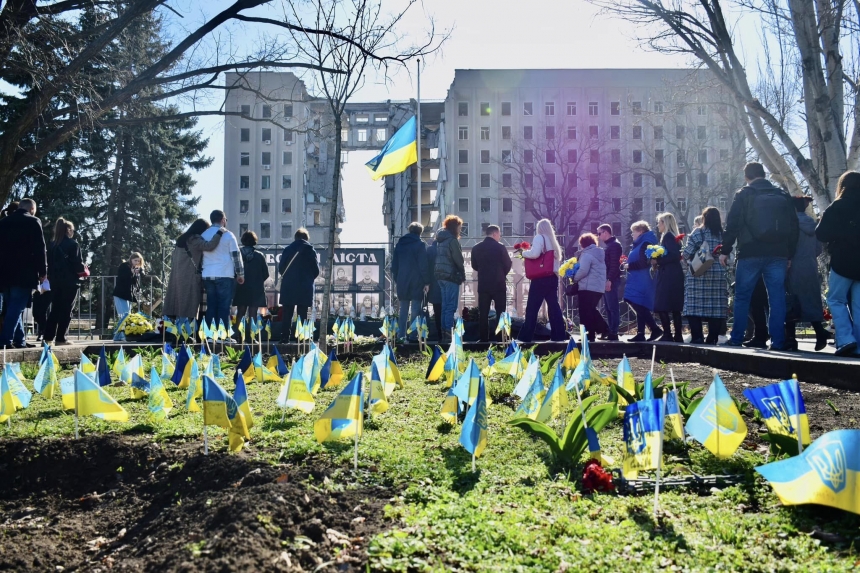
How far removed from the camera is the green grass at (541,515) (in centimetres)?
260

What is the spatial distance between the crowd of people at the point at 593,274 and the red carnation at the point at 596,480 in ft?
16.7

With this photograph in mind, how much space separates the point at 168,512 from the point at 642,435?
6.53 feet

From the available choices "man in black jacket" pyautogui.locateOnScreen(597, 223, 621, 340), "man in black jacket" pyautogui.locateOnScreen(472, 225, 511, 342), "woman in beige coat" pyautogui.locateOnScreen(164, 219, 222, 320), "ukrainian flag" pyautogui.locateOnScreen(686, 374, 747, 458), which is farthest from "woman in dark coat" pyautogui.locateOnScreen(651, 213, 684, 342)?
"ukrainian flag" pyautogui.locateOnScreen(686, 374, 747, 458)

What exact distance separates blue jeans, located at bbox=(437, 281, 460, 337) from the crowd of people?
0.02 m

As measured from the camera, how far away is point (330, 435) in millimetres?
3857

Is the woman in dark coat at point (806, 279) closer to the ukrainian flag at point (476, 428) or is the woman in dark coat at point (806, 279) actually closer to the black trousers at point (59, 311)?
the ukrainian flag at point (476, 428)

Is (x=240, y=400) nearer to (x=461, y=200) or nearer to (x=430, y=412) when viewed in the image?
(x=430, y=412)

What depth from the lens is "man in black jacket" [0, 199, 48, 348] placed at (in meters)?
9.55

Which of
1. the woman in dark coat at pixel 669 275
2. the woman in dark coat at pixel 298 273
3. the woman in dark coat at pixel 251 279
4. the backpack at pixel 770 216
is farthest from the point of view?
the woman in dark coat at pixel 251 279

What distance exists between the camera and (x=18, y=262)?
956cm

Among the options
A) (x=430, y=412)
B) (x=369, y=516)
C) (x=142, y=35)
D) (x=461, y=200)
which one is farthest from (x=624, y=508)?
(x=461, y=200)

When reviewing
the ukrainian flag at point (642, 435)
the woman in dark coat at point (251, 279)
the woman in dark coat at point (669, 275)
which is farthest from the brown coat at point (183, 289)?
the ukrainian flag at point (642, 435)

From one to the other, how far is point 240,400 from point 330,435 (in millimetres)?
575

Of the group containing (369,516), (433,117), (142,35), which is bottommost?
(369,516)
